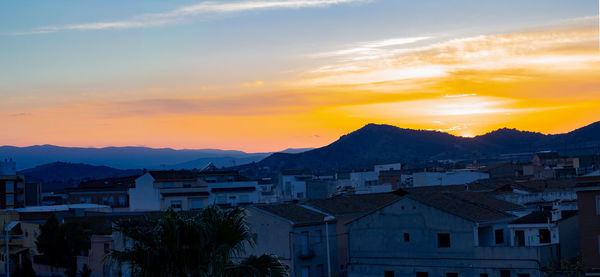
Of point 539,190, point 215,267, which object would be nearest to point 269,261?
point 215,267

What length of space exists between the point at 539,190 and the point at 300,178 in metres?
83.6

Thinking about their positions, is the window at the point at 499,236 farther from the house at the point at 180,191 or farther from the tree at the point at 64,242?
the house at the point at 180,191

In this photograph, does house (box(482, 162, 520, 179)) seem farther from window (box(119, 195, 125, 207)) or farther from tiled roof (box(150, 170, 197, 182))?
window (box(119, 195, 125, 207))

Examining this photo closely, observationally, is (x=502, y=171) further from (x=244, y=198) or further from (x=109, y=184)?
(x=109, y=184)

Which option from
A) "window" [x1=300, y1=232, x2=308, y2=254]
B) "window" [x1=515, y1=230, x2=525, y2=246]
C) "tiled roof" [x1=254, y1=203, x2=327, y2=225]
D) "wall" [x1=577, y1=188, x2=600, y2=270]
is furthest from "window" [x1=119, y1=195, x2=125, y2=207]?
"wall" [x1=577, y1=188, x2=600, y2=270]

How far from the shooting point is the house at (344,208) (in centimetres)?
5100

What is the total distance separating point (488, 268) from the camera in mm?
39375

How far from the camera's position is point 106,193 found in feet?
326

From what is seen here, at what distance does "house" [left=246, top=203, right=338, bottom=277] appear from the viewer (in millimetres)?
48469

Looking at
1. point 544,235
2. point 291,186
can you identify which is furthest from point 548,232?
point 291,186

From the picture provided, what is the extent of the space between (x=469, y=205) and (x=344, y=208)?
12511 mm

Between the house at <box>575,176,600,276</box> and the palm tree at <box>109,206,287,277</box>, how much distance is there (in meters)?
21.3

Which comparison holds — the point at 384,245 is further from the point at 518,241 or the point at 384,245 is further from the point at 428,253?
the point at 518,241

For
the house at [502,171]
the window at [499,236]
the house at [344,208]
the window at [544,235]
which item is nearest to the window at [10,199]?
the house at [344,208]
